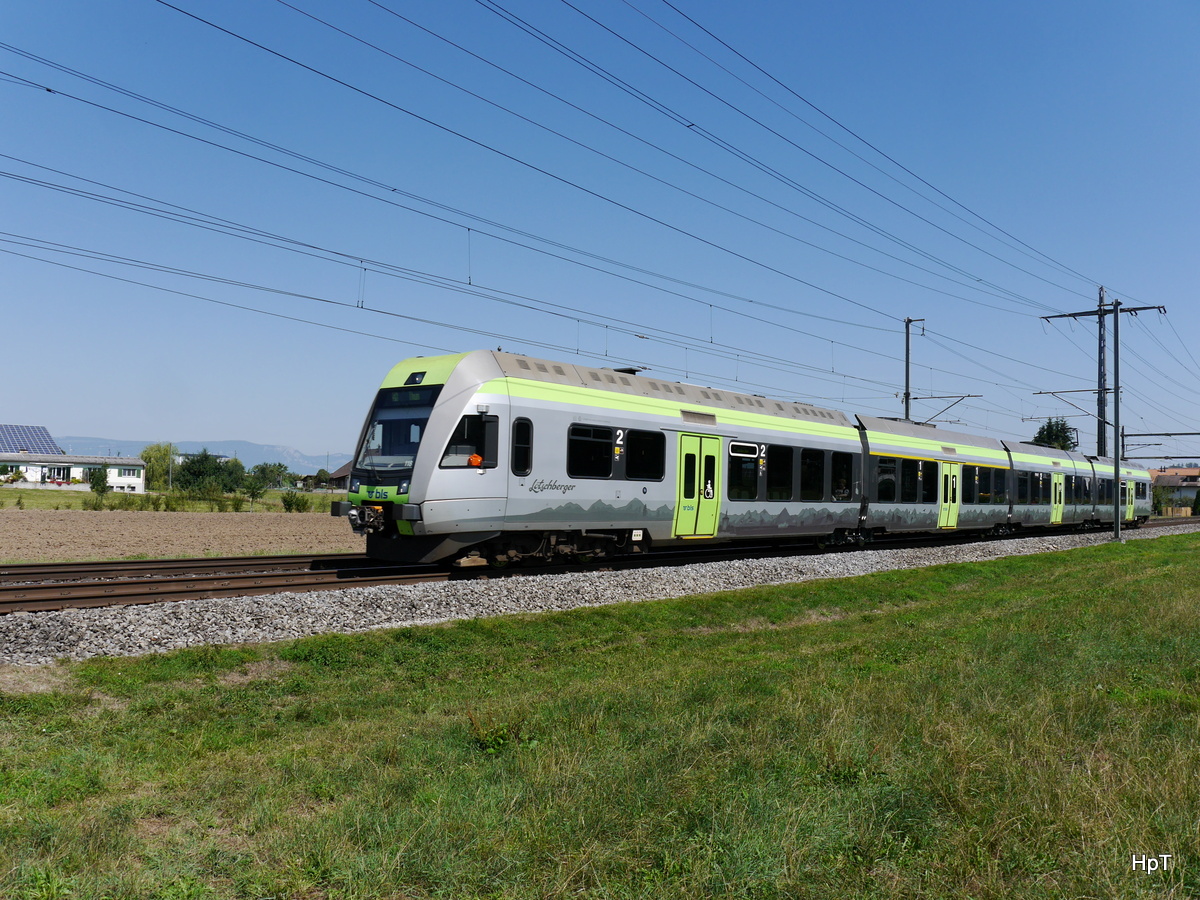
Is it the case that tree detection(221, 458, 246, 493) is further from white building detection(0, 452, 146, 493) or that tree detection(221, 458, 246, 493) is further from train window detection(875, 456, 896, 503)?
train window detection(875, 456, 896, 503)

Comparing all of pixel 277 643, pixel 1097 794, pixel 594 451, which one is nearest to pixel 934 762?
pixel 1097 794

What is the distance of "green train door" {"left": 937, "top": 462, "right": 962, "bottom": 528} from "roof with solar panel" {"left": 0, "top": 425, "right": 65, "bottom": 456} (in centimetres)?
14472

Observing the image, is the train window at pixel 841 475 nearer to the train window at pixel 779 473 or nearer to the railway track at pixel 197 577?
the train window at pixel 779 473

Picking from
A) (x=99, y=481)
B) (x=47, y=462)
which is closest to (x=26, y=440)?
(x=47, y=462)

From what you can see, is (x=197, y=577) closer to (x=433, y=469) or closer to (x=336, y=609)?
(x=336, y=609)

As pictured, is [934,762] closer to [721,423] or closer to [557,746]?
[557,746]

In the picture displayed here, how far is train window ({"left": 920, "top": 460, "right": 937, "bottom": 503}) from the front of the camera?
2805cm

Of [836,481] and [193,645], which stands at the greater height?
[836,481]

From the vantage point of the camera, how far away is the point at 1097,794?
4.80 metres

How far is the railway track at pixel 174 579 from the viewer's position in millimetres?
12492

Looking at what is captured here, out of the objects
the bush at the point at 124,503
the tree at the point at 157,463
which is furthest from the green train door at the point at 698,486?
the tree at the point at 157,463

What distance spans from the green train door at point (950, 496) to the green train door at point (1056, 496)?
9.49m

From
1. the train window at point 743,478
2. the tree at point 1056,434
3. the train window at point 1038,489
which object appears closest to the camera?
the train window at point 743,478

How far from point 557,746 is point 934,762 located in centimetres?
251
